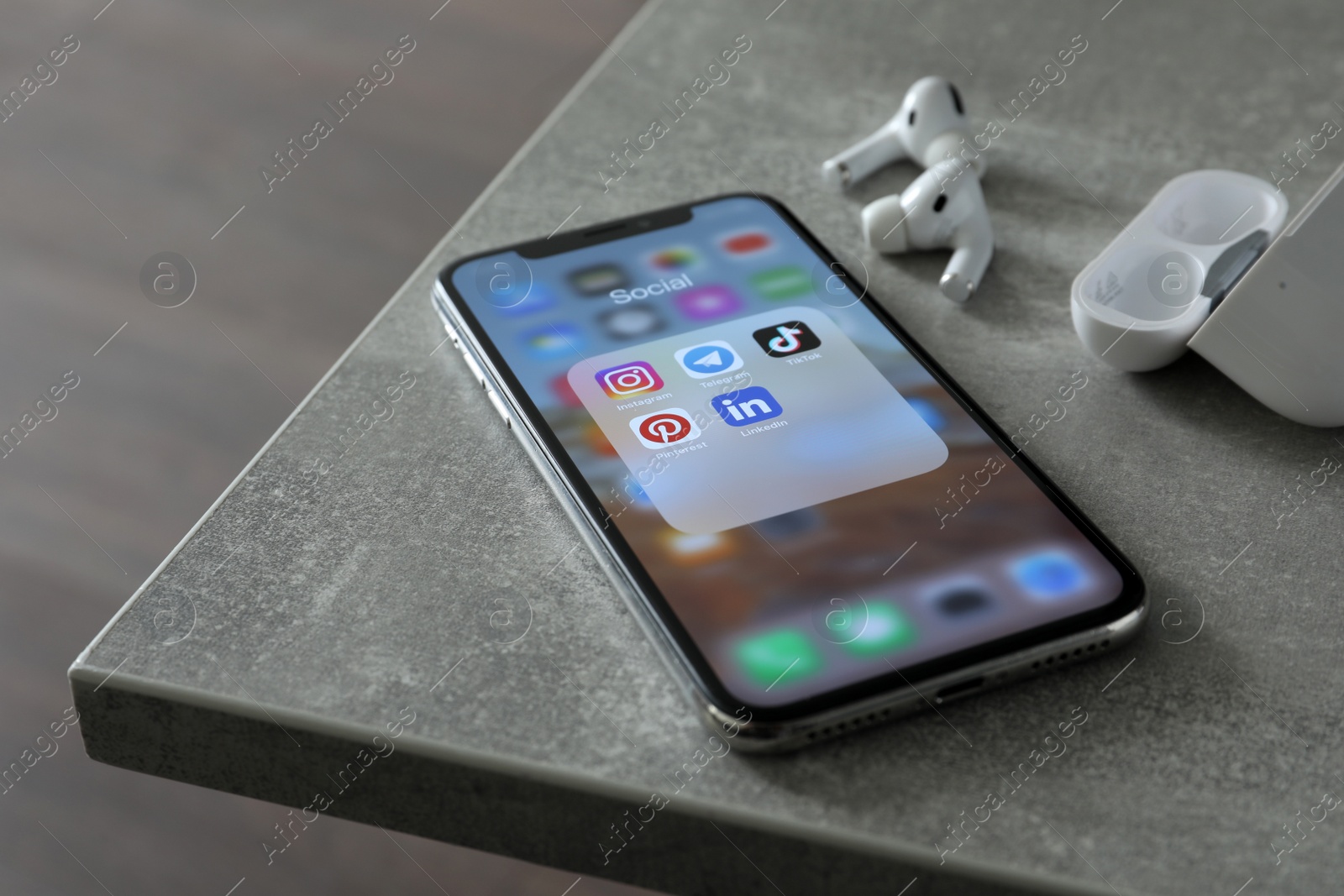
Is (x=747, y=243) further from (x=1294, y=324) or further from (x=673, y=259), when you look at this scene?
(x=1294, y=324)

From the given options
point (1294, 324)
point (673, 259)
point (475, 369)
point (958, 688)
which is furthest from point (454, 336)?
point (1294, 324)

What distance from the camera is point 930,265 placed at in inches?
28.8

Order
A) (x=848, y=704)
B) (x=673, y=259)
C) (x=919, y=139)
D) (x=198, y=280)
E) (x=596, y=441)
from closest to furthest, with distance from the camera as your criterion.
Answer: (x=848, y=704)
(x=596, y=441)
(x=673, y=259)
(x=919, y=139)
(x=198, y=280)

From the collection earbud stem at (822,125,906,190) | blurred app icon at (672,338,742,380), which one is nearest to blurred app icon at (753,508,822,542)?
blurred app icon at (672,338,742,380)

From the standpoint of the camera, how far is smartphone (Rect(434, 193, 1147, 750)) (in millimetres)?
479

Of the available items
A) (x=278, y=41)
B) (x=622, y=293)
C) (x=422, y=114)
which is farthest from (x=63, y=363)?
(x=622, y=293)

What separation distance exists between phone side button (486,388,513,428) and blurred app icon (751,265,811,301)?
0.16 metres

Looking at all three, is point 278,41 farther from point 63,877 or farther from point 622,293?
point 622,293

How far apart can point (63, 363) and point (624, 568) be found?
1.43 metres

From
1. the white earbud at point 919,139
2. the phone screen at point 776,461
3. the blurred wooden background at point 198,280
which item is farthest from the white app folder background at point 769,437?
the blurred wooden background at point 198,280

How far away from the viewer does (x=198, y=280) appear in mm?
1742

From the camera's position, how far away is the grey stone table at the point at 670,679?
0.45 meters

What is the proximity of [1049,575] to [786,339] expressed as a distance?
0.65 ft

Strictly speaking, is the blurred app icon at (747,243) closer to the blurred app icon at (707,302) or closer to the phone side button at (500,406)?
the blurred app icon at (707,302)
